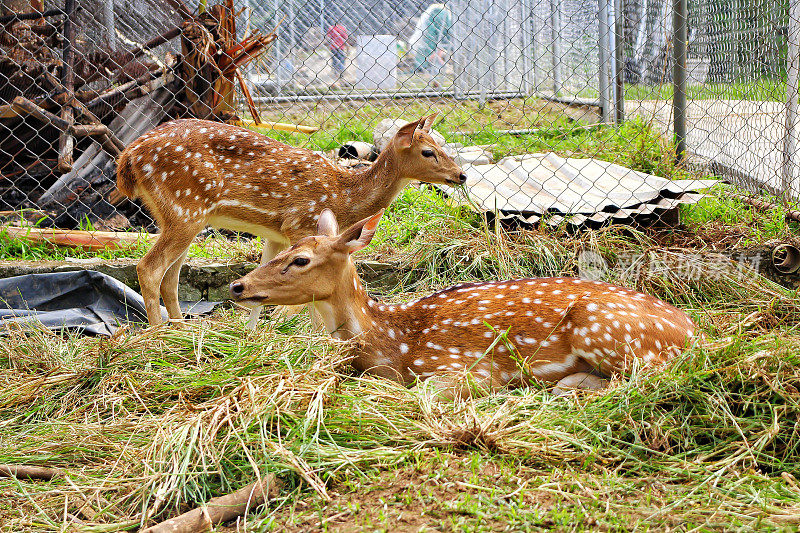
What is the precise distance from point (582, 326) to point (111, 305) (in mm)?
3030

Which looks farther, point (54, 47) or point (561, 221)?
point (54, 47)

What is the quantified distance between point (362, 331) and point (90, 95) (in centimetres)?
386

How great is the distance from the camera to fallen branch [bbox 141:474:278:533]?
2.46 metres

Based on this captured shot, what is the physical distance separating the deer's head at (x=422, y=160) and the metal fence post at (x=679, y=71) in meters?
2.67

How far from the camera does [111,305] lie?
16.9ft

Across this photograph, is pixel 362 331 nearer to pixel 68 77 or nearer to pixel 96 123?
pixel 96 123

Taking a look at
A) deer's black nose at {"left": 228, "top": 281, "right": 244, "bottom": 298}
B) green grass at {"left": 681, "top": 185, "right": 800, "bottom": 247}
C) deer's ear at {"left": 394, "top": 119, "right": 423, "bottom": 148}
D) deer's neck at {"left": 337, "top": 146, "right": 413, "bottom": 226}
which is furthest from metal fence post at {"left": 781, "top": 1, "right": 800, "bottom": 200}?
deer's black nose at {"left": 228, "top": 281, "right": 244, "bottom": 298}

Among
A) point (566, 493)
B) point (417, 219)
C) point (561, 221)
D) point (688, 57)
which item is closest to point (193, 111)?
point (417, 219)

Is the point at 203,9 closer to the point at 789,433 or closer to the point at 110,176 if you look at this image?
the point at 110,176

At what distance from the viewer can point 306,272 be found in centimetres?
378

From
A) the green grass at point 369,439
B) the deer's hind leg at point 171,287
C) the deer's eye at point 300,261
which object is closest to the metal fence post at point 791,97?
the green grass at point 369,439

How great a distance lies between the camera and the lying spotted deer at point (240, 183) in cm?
467

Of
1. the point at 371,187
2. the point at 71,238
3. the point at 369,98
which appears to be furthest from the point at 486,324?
the point at 369,98

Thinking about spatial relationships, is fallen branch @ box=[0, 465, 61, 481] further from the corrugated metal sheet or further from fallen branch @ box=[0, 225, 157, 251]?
the corrugated metal sheet
